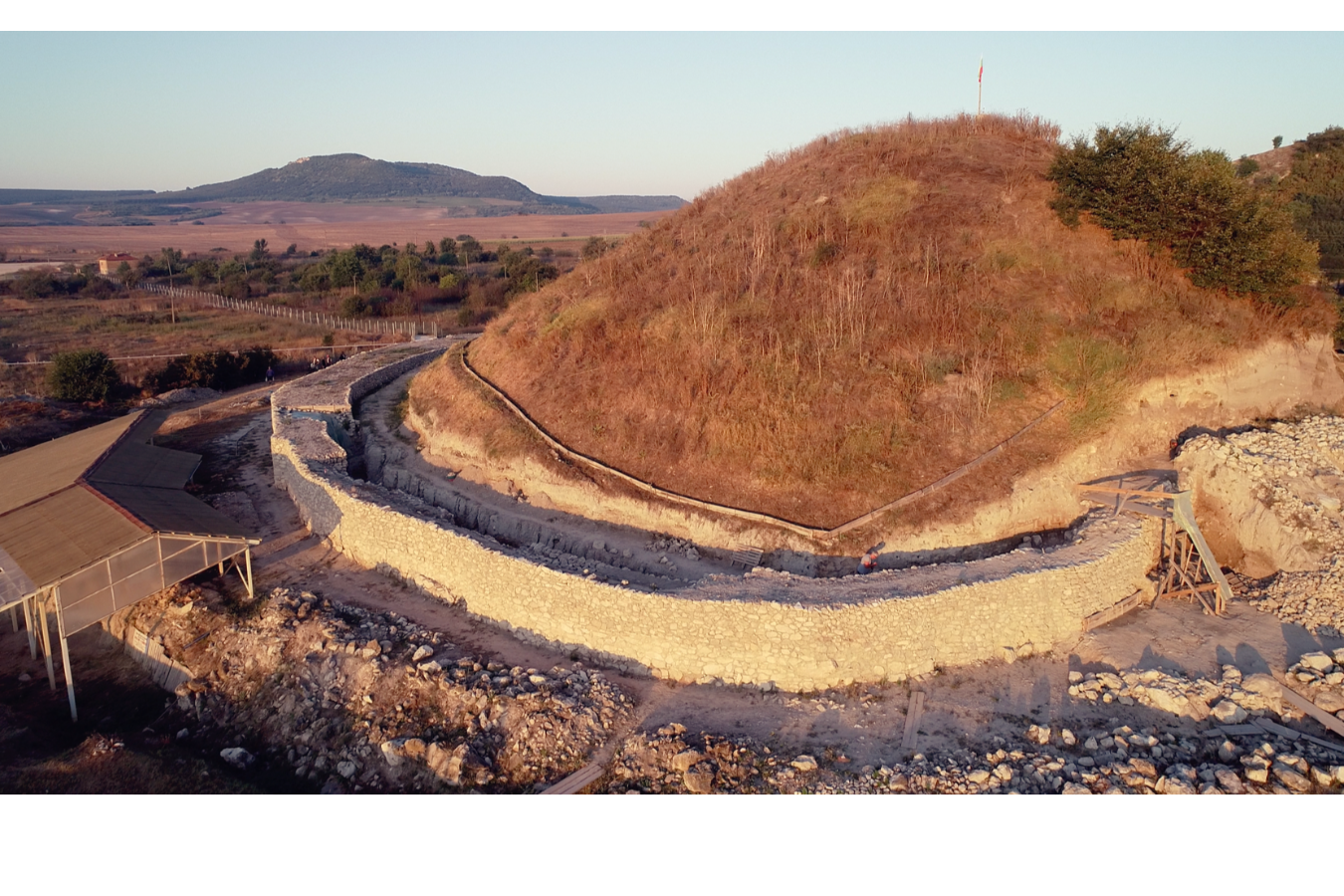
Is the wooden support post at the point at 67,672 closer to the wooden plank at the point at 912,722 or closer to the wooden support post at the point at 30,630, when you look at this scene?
the wooden support post at the point at 30,630

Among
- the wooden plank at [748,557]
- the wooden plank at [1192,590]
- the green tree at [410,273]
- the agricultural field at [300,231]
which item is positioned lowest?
the wooden plank at [1192,590]

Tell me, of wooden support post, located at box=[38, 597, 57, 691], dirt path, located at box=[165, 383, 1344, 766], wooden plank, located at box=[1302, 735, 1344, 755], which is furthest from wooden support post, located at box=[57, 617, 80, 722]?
wooden plank, located at box=[1302, 735, 1344, 755]

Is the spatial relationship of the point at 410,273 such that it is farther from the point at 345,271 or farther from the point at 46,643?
the point at 46,643

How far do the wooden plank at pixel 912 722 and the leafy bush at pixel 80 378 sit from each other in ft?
108

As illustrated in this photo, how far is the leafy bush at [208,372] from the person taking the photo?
108 feet

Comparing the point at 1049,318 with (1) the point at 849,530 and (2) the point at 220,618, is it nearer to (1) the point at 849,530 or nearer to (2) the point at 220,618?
(1) the point at 849,530

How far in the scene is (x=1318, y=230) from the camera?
3097cm

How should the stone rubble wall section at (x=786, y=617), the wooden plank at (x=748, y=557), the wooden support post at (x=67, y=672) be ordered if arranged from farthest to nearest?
the wooden plank at (x=748, y=557) → the wooden support post at (x=67, y=672) → the stone rubble wall section at (x=786, y=617)

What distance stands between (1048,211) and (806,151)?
9961 mm

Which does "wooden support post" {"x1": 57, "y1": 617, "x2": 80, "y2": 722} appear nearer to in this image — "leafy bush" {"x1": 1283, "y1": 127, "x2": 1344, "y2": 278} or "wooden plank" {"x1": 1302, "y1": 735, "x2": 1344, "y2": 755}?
"wooden plank" {"x1": 1302, "y1": 735, "x2": 1344, "y2": 755}

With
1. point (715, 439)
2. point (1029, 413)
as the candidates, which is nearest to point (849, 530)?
point (715, 439)

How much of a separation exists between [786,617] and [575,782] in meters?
4.03

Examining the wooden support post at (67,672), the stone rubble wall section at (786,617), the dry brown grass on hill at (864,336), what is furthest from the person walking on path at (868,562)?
the wooden support post at (67,672)

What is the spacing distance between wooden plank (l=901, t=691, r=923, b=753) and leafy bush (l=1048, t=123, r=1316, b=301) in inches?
566
